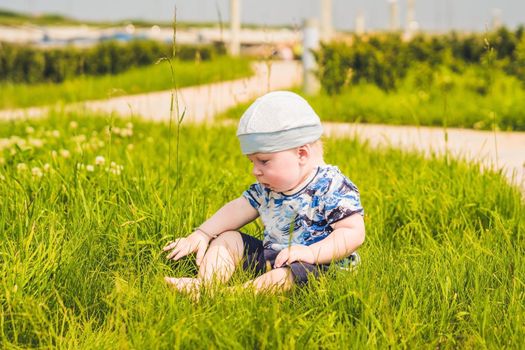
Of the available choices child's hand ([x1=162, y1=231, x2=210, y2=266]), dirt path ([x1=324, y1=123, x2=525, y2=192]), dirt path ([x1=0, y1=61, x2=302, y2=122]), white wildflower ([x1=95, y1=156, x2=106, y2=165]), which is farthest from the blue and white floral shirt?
dirt path ([x1=0, y1=61, x2=302, y2=122])

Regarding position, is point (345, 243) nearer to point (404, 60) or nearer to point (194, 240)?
point (194, 240)

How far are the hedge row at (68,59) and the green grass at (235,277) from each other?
9.53 m

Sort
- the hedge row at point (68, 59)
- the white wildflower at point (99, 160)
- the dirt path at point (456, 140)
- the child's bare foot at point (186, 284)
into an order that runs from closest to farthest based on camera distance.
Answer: the child's bare foot at point (186, 284) → the white wildflower at point (99, 160) → the dirt path at point (456, 140) → the hedge row at point (68, 59)

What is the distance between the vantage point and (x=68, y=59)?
13.8m

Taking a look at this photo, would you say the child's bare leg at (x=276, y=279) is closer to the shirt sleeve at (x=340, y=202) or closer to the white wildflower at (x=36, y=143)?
the shirt sleeve at (x=340, y=202)

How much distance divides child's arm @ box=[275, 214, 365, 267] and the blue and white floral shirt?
47 millimetres

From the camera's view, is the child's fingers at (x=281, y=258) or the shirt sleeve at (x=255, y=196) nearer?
the child's fingers at (x=281, y=258)

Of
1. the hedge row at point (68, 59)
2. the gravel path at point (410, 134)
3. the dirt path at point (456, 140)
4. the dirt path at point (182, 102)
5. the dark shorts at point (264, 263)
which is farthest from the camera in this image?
the hedge row at point (68, 59)

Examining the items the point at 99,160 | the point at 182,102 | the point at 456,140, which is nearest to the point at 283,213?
the point at 99,160

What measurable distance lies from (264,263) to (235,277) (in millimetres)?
192

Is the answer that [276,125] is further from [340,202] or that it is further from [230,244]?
[230,244]

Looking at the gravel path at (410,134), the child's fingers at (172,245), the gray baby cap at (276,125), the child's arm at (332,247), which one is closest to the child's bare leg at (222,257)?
the child's fingers at (172,245)

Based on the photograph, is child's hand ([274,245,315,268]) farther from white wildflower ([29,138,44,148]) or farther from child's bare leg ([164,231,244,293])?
white wildflower ([29,138,44,148])

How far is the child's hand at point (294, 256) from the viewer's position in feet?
8.46
